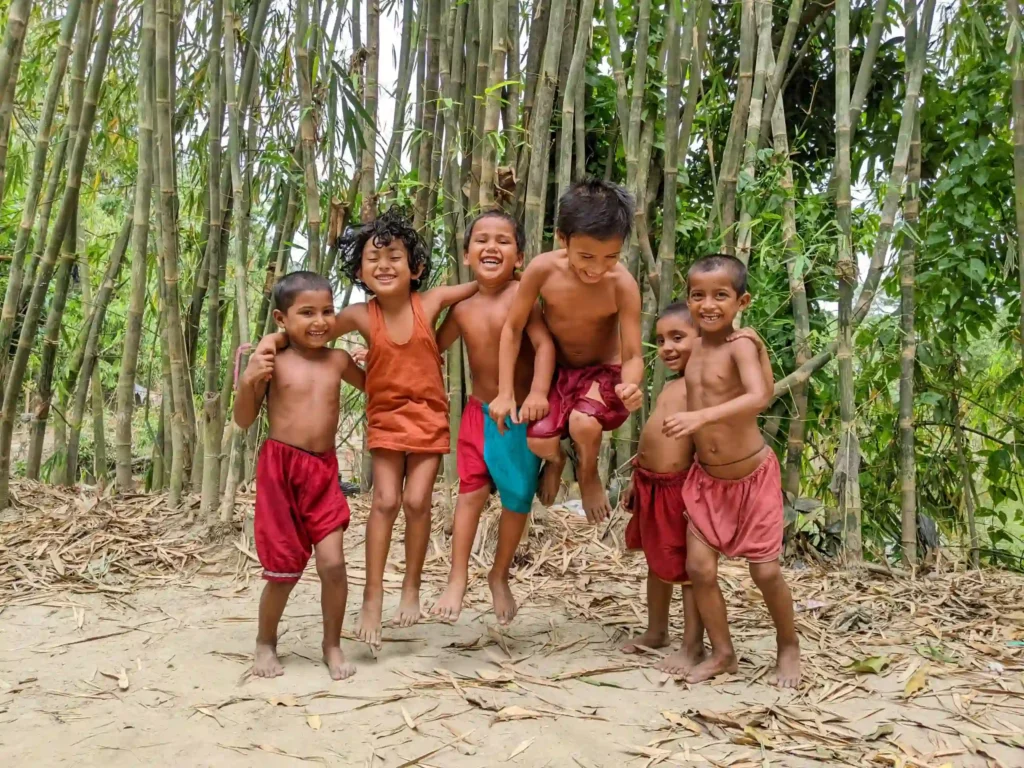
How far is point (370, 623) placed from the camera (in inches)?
91.8

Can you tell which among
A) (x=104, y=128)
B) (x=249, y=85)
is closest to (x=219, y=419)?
(x=249, y=85)

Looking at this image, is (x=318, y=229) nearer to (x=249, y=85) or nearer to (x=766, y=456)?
(x=249, y=85)

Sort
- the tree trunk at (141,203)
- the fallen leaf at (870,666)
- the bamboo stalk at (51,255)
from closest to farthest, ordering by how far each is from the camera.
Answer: the fallen leaf at (870,666)
the tree trunk at (141,203)
the bamboo stalk at (51,255)

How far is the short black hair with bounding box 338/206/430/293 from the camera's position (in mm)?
2387

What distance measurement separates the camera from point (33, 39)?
4148 mm

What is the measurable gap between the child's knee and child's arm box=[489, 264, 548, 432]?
151 millimetres

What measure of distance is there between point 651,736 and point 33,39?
13.2ft

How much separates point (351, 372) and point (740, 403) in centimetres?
102

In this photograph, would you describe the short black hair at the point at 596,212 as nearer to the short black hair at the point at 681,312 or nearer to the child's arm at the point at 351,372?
the short black hair at the point at 681,312

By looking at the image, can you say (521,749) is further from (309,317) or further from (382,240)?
(382,240)

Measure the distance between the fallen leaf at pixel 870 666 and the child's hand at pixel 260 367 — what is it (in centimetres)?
168

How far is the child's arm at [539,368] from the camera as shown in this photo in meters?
2.32

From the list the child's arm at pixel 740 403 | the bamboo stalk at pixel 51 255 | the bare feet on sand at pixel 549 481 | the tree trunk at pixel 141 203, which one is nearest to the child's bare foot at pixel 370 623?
the bare feet on sand at pixel 549 481

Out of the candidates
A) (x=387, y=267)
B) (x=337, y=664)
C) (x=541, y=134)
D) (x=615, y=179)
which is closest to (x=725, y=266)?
(x=387, y=267)
